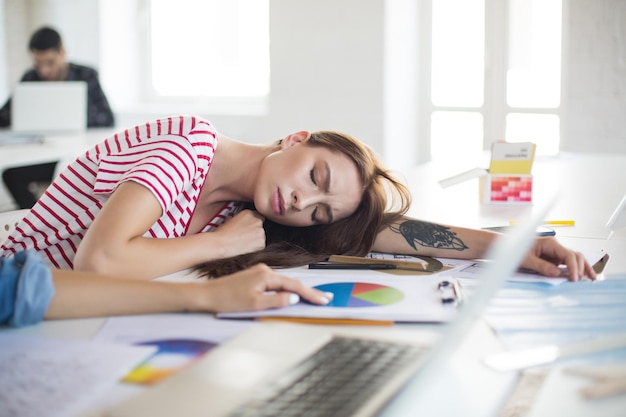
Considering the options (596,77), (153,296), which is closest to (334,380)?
(153,296)

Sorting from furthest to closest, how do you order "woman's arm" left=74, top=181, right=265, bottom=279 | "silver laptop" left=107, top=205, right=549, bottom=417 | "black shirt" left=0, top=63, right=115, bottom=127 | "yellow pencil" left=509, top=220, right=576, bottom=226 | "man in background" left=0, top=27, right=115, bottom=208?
"black shirt" left=0, top=63, right=115, bottom=127, "man in background" left=0, top=27, right=115, bottom=208, "yellow pencil" left=509, top=220, right=576, bottom=226, "woman's arm" left=74, top=181, right=265, bottom=279, "silver laptop" left=107, top=205, right=549, bottom=417

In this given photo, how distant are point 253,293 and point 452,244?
0.57 metres

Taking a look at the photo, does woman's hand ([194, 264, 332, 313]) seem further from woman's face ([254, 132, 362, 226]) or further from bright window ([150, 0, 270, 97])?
bright window ([150, 0, 270, 97])

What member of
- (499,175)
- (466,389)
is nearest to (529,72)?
(499,175)

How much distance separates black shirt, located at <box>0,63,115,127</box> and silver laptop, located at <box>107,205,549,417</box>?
4.11 meters

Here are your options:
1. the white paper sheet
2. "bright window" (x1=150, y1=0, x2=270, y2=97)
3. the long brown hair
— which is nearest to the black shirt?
"bright window" (x1=150, y1=0, x2=270, y2=97)

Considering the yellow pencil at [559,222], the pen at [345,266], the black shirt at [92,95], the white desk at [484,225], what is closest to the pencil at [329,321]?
the white desk at [484,225]

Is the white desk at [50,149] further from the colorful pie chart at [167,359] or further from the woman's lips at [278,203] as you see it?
the colorful pie chart at [167,359]

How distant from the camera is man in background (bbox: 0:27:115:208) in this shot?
A: 178 inches

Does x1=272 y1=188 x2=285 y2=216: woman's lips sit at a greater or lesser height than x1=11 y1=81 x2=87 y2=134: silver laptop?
lesser

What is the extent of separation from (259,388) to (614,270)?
855 millimetres

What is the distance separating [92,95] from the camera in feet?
15.9

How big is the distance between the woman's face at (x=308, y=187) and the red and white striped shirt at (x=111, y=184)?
0.46 ft

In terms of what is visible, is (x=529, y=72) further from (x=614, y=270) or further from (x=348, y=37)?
(x=614, y=270)
